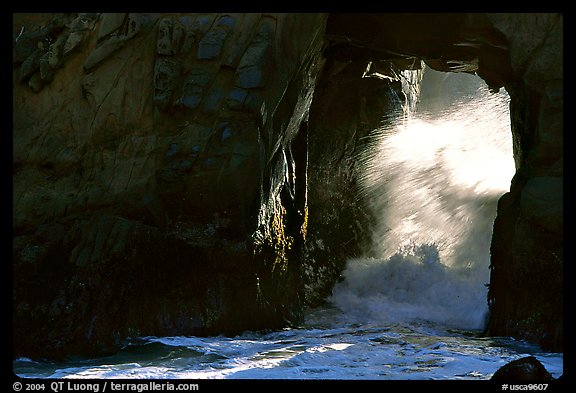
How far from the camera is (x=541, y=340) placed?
391 inches

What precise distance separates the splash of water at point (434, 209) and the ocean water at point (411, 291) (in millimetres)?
23

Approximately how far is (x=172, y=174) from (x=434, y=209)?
7.94m

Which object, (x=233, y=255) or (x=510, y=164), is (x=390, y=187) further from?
(x=233, y=255)

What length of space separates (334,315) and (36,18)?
5.99m

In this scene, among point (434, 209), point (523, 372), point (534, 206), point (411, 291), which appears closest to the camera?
point (523, 372)

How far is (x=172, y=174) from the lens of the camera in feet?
33.8

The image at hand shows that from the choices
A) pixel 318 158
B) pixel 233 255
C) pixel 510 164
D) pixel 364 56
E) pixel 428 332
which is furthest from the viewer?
pixel 510 164

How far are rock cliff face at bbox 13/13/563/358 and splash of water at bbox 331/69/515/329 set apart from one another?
10.8ft

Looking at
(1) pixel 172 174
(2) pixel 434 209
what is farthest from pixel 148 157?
(2) pixel 434 209

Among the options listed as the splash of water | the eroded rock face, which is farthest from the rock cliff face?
the splash of water

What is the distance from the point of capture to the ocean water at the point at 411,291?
27.9 ft

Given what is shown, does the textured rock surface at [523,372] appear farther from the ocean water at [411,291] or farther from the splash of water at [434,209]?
the splash of water at [434,209]

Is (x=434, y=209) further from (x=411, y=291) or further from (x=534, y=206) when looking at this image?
(x=534, y=206)

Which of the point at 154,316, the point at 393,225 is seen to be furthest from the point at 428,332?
the point at 393,225
